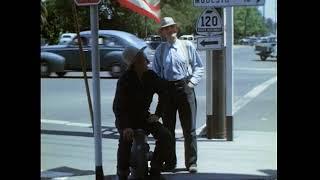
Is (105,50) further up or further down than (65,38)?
further down

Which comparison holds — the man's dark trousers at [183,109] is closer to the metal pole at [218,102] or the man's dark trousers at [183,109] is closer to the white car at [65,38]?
the white car at [65,38]

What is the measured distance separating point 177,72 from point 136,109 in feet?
2.84

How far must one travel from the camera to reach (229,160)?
7629mm

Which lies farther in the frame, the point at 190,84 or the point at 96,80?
the point at 190,84

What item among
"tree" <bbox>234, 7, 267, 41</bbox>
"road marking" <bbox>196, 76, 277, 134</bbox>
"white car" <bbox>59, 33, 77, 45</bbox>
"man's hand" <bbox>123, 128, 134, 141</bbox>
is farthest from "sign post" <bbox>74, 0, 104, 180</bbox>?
"road marking" <bbox>196, 76, 277, 134</bbox>

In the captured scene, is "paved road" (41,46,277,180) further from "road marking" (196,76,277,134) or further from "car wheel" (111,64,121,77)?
"car wheel" (111,64,121,77)

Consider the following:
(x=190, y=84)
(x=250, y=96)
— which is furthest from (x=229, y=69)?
(x=250, y=96)

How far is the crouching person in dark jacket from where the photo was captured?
19.3ft

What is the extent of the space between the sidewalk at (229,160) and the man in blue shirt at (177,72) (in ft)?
1.85

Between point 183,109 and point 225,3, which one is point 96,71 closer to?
point 183,109

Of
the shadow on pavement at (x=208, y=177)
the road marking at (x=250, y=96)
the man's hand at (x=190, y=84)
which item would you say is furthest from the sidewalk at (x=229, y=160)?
the road marking at (x=250, y=96)

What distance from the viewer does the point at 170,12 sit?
7.42 meters

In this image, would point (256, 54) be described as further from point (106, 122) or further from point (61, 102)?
point (106, 122)

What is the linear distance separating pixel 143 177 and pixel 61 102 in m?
8.00
